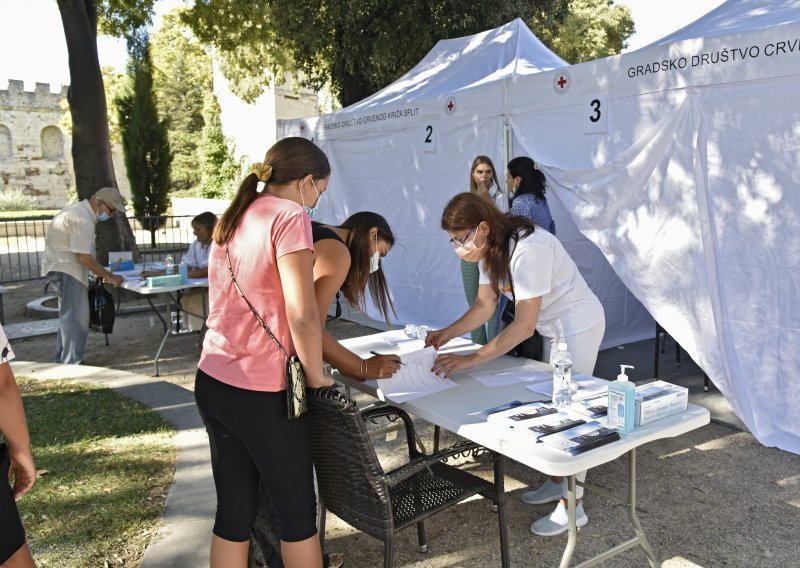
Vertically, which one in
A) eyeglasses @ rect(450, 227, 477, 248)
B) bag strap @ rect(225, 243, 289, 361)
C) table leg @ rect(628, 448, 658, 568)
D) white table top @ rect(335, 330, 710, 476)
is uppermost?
eyeglasses @ rect(450, 227, 477, 248)

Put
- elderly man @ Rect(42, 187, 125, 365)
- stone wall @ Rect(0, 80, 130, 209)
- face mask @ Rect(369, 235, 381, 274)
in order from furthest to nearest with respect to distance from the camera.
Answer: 1. stone wall @ Rect(0, 80, 130, 209)
2. elderly man @ Rect(42, 187, 125, 365)
3. face mask @ Rect(369, 235, 381, 274)

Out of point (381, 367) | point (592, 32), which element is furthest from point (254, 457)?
point (592, 32)

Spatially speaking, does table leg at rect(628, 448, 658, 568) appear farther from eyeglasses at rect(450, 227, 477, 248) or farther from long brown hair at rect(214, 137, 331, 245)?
long brown hair at rect(214, 137, 331, 245)

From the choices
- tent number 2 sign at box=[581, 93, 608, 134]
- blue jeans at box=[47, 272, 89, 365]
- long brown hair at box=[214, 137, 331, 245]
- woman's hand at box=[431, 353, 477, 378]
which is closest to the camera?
long brown hair at box=[214, 137, 331, 245]

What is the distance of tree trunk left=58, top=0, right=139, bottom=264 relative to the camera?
918 centimetres

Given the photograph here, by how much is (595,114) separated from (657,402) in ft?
9.90

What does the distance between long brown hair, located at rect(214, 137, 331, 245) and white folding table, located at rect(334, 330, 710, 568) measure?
0.98 metres

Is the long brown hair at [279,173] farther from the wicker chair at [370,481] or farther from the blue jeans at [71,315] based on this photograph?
the blue jeans at [71,315]

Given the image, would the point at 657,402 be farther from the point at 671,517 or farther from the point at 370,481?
the point at 671,517

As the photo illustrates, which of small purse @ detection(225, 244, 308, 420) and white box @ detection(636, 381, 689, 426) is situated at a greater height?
small purse @ detection(225, 244, 308, 420)

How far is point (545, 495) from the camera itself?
3379mm

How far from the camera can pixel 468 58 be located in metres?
7.02

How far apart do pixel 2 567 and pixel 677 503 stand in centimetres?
292

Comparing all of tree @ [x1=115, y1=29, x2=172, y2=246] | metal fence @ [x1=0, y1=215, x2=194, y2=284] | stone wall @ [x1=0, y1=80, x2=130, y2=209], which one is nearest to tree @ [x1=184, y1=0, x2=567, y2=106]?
metal fence @ [x1=0, y1=215, x2=194, y2=284]
